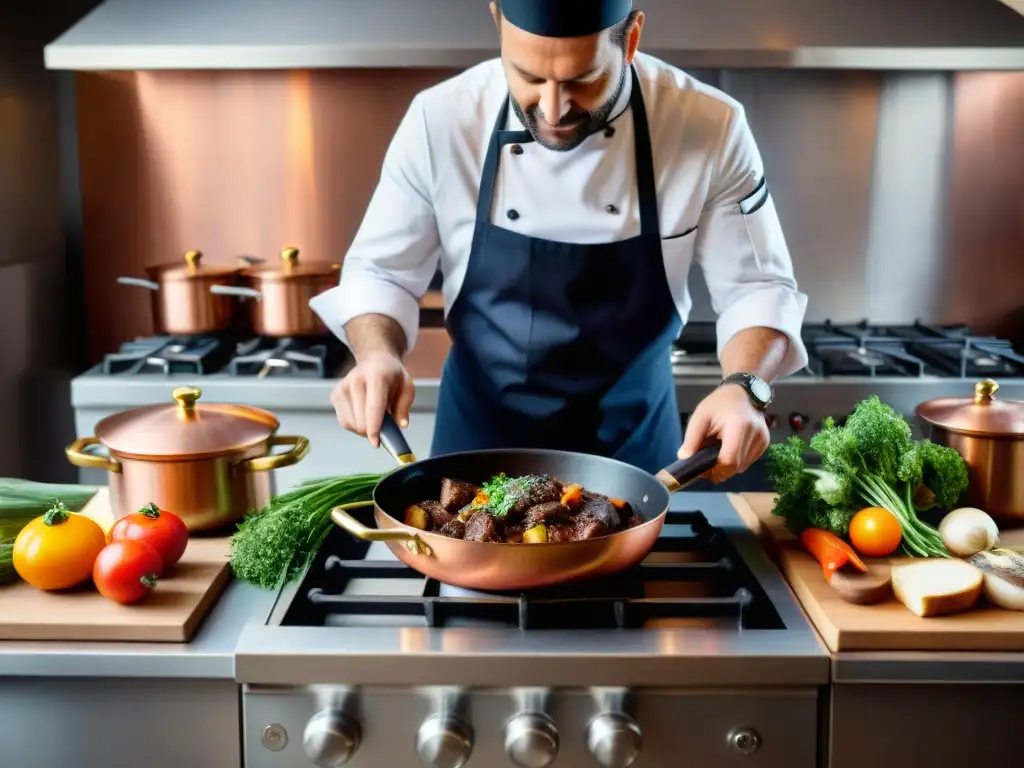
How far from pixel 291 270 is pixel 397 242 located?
1.06 meters

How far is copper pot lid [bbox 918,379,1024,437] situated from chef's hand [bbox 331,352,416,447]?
31.4 inches

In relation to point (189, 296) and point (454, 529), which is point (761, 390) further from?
point (189, 296)

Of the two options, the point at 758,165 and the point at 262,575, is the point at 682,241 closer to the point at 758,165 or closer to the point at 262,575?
the point at 758,165

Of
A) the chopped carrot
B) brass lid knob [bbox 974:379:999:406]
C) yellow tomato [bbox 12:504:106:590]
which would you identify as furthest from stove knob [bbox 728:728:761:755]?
yellow tomato [bbox 12:504:106:590]

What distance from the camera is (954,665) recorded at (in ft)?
3.91

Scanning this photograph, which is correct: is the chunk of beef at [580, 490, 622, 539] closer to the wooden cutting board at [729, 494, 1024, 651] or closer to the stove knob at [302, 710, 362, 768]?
the wooden cutting board at [729, 494, 1024, 651]

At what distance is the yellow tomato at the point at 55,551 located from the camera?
1.27 meters

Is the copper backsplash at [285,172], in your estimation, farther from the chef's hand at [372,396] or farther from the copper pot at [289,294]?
the chef's hand at [372,396]

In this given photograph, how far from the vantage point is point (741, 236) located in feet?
6.27

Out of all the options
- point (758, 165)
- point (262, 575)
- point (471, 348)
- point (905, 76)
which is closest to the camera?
point (262, 575)

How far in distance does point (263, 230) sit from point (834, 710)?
2.51m

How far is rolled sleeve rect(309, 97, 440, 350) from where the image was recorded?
1.91 metres

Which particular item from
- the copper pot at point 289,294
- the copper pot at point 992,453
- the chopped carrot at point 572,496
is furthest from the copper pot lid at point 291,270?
the copper pot at point 992,453

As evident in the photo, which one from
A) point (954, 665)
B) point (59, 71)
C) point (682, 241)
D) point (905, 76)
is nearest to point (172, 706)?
point (954, 665)
